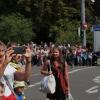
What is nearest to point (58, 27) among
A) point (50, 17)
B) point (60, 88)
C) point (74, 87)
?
point (50, 17)

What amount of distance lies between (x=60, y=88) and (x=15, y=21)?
4321cm

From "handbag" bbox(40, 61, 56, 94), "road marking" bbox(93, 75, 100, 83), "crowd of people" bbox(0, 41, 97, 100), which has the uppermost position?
"crowd of people" bbox(0, 41, 97, 100)

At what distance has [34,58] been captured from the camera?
4116 centimetres

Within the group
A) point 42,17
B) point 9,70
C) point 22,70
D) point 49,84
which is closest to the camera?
point 9,70

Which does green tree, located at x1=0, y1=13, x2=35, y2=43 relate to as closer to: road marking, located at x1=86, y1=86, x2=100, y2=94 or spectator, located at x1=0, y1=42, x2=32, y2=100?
road marking, located at x1=86, y1=86, x2=100, y2=94

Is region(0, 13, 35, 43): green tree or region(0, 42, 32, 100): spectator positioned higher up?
region(0, 42, 32, 100): spectator

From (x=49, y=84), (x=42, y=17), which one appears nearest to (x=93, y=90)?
(x=49, y=84)

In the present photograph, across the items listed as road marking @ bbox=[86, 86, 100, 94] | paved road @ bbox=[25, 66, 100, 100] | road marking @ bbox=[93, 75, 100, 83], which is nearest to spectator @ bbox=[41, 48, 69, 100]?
paved road @ bbox=[25, 66, 100, 100]

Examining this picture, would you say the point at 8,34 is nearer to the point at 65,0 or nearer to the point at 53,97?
the point at 65,0

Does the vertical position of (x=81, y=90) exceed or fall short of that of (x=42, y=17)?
it falls short

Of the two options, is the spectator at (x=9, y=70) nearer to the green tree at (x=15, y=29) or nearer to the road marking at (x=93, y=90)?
the road marking at (x=93, y=90)

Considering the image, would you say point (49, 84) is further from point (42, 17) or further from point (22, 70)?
point (42, 17)

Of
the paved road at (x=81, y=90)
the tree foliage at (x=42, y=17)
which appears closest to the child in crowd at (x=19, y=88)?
the paved road at (x=81, y=90)

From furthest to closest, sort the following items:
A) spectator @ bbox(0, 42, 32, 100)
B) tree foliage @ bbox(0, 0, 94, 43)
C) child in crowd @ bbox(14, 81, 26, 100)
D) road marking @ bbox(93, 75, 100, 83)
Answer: tree foliage @ bbox(0, 0, 94, 43)
road marking @ bbox(93, 75, 100, 83)
child in crowd @ bbox(14, 81, 26, 100)
spectator @ bbox(0, 42, 32, 100)
